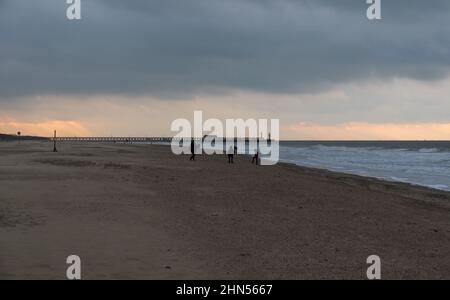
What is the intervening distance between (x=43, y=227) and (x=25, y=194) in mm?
4973

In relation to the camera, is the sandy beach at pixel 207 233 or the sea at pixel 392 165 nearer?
the sandy beach at pixel 207 233

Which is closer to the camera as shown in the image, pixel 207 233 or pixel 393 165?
pixel 207 233

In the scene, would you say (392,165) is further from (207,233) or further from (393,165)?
(207,233)

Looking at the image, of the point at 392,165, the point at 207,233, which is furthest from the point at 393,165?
the point at 207,233

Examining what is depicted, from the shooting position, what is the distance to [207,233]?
37.2 ft

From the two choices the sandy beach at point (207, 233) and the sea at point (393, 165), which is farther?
the sea at point (393, 165)

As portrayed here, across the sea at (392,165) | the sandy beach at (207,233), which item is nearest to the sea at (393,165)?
the sea at (392,165)

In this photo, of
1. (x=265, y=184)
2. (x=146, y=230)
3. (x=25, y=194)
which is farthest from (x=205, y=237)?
(x=265, y=184)

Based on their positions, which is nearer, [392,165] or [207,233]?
[207,233]

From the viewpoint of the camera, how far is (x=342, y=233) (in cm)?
1198

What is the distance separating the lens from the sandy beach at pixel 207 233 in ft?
27.8

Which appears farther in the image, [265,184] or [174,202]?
[265,184]

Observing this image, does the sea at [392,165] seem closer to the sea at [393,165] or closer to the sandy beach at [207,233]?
the sea at [393,165]
